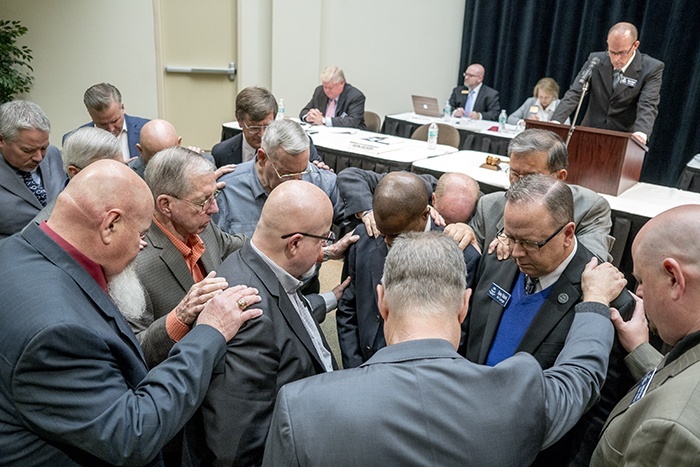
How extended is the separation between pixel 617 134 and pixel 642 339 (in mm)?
2271

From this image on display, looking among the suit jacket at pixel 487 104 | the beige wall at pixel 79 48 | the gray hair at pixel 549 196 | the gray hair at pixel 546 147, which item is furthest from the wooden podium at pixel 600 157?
the beige wall at pixel 79 48

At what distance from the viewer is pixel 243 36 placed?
287 inches

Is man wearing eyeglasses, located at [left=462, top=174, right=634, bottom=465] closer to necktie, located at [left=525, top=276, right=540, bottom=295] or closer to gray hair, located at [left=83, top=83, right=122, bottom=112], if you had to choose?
necktie, located at [left=525, top=276, right=540, bottom=295]

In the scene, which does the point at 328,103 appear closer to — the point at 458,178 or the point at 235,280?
the point at 458,178

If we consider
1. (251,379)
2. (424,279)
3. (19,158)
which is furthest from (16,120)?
(424,279)

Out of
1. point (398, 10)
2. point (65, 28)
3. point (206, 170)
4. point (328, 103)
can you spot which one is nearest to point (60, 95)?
point (65, 28)

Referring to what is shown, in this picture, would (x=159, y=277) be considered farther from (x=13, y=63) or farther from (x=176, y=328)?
(x=13, y=63)

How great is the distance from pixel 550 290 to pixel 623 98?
13.1 ft

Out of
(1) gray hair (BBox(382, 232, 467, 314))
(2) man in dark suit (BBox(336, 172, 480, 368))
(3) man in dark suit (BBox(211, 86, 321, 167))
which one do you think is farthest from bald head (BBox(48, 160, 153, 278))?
(3) man in dark suit (BBox(211, 86, 321, 167))

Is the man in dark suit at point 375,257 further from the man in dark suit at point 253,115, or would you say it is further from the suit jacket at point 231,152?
the suit jacket at point 231,152

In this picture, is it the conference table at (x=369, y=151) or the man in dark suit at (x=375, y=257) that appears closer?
the man in dark suit at (x=375, y=257)

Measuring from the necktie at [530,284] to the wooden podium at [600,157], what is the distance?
6.75ft

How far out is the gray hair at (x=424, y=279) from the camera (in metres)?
1.24

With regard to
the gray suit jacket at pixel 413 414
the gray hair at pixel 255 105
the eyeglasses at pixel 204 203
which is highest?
the gray hair at pixel 255 105
